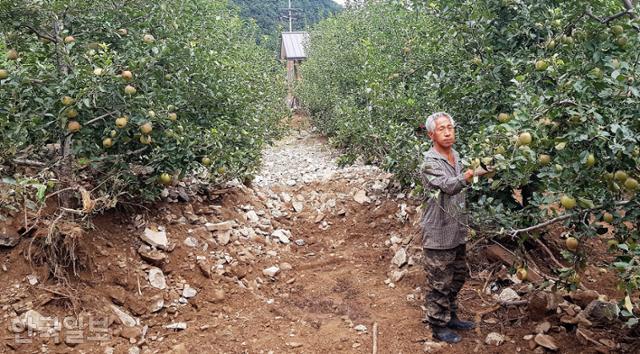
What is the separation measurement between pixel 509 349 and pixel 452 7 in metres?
2.74

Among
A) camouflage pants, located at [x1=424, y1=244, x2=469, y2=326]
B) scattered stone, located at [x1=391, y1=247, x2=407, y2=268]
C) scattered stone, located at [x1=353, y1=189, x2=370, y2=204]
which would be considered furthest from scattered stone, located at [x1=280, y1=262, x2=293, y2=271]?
camouflage pants, located at [x1=424, y1=244, x2=469, y2=326]

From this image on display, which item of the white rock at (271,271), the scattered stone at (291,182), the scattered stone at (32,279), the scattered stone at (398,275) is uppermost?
the scattered stone at (32,279)

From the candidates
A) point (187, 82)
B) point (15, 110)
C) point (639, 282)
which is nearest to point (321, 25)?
point (187, 82)

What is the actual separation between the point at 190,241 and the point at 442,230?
2.83 m

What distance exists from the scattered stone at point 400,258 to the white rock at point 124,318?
2.68 m

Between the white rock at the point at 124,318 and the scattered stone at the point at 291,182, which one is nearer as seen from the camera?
the white rock at the point at 124,318

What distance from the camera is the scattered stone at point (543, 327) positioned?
11.9ft

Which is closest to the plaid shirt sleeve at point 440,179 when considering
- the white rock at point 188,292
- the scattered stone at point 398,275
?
the scattered stone at point 398,275

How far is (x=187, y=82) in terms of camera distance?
4.94 metres

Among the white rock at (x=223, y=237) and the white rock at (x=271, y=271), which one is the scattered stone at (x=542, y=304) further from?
the white rock at (x=223, y=237)

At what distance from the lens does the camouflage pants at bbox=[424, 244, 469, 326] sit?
3.65 meters

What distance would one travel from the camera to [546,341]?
Answer: 3.46 m

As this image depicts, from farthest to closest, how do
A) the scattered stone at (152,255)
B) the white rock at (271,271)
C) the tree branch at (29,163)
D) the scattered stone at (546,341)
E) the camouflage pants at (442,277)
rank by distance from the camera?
the white rock at (271,271) < the scattered stone at (152,255) < the tree branch at (29,163) < the camouflage pants at (442,277) < the scattered stone at (546,341)

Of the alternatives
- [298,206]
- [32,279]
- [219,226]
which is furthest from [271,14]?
[32,279]
